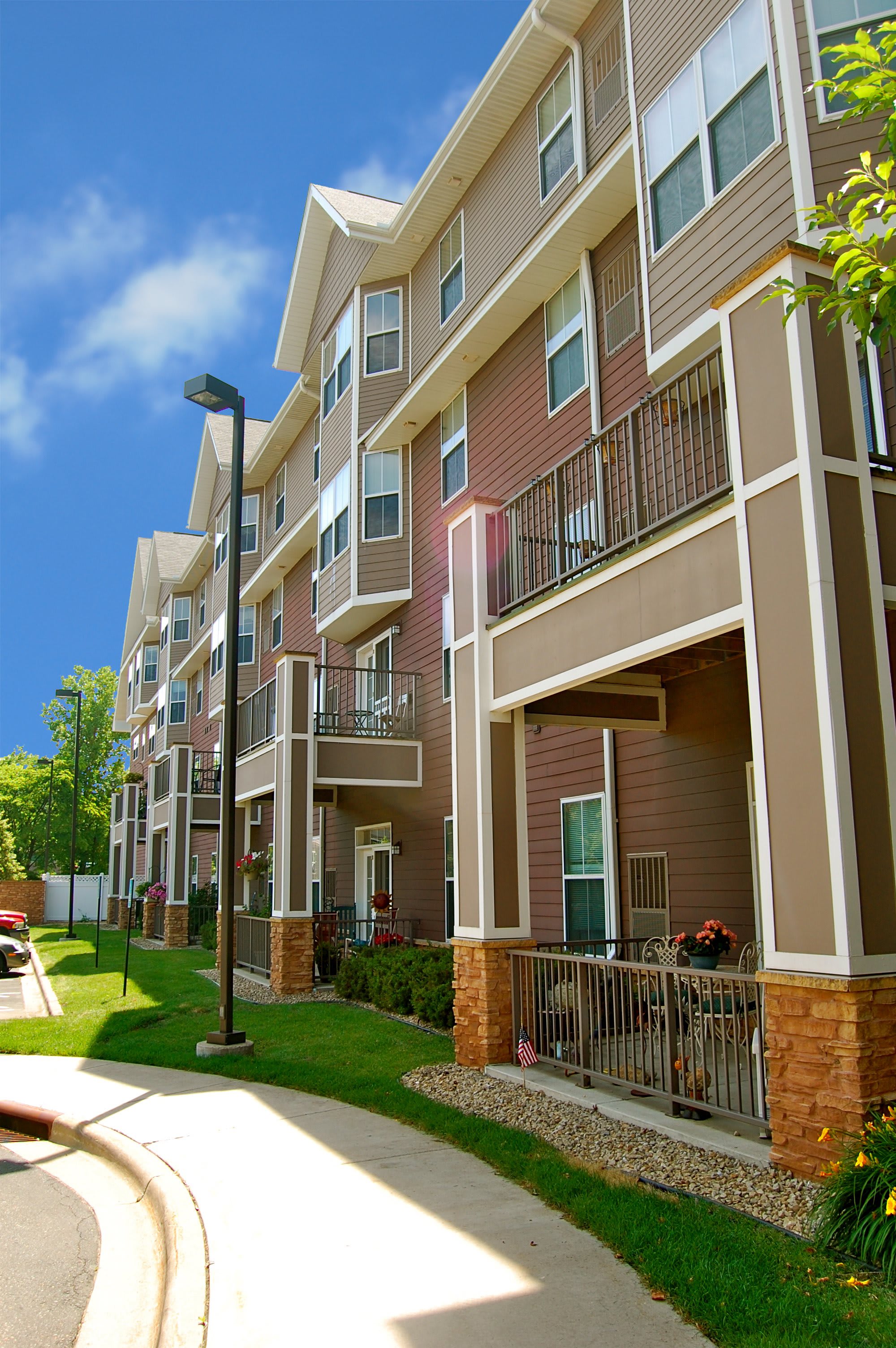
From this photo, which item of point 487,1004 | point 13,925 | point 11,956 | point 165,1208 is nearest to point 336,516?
point 11,956

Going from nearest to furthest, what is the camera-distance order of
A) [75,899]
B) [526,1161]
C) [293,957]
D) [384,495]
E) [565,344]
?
[526,1161] < [565,344] < [293,957] < [384,495] < [75,899]

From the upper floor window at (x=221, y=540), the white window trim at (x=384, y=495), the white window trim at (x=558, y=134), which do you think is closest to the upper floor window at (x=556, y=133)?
the white window trim at (x=558, y=134)

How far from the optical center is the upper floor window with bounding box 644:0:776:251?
9227 millimetres

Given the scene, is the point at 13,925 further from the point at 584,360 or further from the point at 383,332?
the point at 584,360

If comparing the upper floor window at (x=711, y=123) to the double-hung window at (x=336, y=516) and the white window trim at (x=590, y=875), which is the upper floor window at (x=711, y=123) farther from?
the double-hung window at (x=336, y=516)

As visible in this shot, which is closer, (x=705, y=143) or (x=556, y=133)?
(x=705, y=143)

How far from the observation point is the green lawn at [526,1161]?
13.4 feet

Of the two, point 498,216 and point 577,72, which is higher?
point 577,72

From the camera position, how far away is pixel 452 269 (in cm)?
1758

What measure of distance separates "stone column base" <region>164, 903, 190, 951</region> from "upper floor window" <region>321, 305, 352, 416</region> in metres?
15.1

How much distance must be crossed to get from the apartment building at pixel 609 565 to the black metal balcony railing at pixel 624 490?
0.21ft

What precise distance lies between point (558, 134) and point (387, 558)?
7869 mm

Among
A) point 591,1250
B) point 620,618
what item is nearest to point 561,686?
point 620,618

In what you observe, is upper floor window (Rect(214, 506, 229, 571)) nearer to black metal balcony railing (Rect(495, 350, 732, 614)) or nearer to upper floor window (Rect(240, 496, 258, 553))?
upper floor window (Rect(240, 496, 258, 553))
